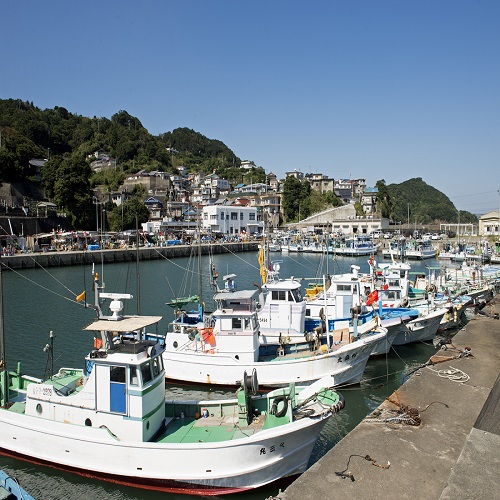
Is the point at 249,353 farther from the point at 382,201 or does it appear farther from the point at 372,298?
the point at 382,201

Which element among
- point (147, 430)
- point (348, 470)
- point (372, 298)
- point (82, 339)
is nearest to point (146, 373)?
point (147, 430)

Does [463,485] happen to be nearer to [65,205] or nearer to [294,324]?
[294,324]

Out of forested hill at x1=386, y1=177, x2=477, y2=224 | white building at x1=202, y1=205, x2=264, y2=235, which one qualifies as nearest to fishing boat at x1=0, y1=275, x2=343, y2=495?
white building at x1=202, y1=205, x2=264, y2=235

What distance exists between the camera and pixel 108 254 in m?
52.2

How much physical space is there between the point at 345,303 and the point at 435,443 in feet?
34.2

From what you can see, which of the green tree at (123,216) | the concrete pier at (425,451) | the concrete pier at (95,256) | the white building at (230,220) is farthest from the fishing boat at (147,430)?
the white building at (230,220)

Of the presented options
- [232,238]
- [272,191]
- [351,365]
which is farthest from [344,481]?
[272,191]

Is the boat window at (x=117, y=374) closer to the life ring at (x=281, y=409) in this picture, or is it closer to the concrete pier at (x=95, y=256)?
the life ring at (x=281, y=409)

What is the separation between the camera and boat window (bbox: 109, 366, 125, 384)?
8555mm

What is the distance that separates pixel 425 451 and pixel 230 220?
7258 centimetres

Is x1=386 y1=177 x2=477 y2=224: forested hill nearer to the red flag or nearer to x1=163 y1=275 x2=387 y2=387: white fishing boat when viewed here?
the red flag

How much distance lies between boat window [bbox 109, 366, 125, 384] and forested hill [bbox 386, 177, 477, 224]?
332 feet

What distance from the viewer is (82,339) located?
19.8 m

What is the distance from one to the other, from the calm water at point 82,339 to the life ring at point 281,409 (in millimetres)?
1496
